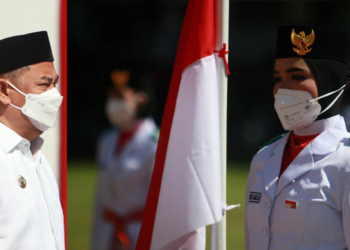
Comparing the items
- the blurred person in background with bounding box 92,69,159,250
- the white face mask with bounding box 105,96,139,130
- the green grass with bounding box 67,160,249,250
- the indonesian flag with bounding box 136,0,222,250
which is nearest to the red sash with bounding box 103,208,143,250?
the blurred person in background with bounding box 92,69,159,250

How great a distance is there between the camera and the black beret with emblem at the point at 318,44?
2576mm

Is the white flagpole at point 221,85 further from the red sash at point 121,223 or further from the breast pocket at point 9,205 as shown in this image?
the red sash at point 121,223

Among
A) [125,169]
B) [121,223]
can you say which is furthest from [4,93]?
[121,223]

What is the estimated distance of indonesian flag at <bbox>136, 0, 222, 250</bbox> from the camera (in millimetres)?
2615

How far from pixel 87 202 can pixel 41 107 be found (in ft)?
35.4

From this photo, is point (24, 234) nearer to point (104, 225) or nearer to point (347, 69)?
point (347, 69)

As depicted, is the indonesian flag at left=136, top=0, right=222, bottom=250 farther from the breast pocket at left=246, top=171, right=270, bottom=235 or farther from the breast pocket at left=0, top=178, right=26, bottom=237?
the breast pocket at left=0, top=178, right=26, bottom=237

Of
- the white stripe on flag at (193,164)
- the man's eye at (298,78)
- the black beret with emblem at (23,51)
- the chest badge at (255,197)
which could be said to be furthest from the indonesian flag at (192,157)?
the black beret with emblem at (23,51)

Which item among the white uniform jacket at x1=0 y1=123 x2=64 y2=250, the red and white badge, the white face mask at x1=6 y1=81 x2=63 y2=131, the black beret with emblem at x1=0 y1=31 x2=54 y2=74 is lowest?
the red and white badge

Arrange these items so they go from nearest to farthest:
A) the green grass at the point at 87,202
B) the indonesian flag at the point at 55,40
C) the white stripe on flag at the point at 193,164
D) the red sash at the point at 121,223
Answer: the white stripe on flag at the point at 193,164 → the indonesian flag at the point at 55,40 → the red sash at the point at 121,223 → the green grass at the point at 87,202

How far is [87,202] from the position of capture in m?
12.9

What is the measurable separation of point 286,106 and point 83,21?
55.6ft

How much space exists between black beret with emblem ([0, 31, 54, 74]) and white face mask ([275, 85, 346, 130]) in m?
1.34

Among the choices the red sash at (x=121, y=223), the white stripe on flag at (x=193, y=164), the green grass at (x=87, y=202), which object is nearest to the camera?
the white stripe on flag at (x=193, y=164)
